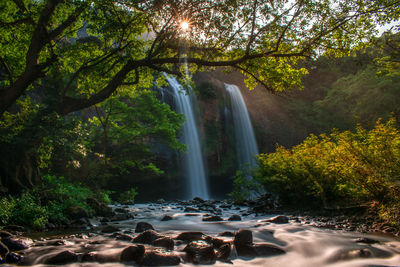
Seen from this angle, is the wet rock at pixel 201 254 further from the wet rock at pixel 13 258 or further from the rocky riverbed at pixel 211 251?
the wet rock at pixel 13 258

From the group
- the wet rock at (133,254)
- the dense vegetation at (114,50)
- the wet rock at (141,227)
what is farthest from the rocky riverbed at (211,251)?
the dense vegetation at (114,50)

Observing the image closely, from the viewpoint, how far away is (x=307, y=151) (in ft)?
26.2

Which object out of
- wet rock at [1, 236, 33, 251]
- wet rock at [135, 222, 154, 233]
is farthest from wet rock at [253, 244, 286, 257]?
wet rock at [1, 236, 33, 251]

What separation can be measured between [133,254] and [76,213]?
4978 millimetres

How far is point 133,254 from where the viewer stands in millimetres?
3322

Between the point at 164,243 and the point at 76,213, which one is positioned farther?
the point at 76,213

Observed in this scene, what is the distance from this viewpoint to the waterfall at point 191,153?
2527cm

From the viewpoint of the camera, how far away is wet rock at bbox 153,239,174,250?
3865 millimetres

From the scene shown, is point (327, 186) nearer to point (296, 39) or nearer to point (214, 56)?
point (296, 39)

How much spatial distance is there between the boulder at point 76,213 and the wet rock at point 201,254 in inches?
205

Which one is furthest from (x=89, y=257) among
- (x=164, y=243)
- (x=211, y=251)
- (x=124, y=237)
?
(x=211, y=251)

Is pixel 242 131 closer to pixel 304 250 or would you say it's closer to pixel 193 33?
pixel 193 33

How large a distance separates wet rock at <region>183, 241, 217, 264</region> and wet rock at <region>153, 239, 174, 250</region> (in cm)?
48

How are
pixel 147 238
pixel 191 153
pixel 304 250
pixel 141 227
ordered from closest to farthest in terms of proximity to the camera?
pixel 304 250 < pixel 147 238 < pixel 141 227 < pixel 191 153
